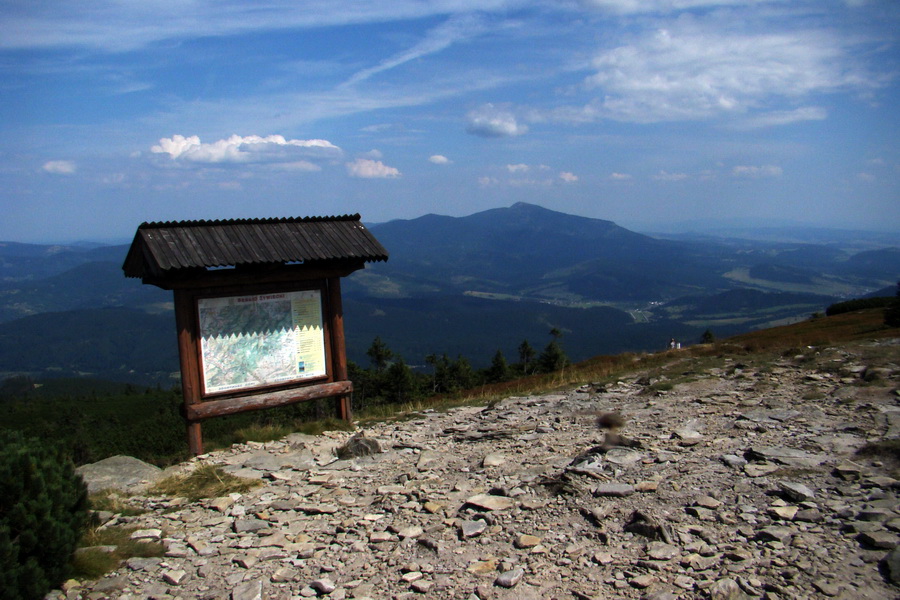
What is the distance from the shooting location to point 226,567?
22.9 ft

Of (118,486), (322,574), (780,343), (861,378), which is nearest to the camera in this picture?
(322,574)

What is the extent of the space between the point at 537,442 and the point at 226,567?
18.6ft

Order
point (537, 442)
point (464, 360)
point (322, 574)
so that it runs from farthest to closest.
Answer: point (464, 360)
point (537, 442)
point (322, 574)

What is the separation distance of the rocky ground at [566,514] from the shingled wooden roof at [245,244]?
358 cm

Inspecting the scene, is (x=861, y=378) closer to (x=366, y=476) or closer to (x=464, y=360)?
(x=366, y=476)

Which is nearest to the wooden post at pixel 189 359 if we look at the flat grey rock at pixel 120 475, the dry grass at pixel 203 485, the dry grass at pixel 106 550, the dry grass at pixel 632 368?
the flat grey rock at pixel 120 475

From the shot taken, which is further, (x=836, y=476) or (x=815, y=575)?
(x=836, y=476)

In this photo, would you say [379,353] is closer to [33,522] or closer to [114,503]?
[114,503]

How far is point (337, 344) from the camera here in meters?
14.0

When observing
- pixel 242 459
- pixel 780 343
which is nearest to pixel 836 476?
pixel 242 459

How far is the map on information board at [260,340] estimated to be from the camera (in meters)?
12.5

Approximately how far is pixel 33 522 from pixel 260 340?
23.5 ft

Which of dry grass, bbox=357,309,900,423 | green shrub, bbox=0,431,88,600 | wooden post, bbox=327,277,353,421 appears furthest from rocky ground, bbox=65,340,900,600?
dry grass, bbox=357,309,900,423

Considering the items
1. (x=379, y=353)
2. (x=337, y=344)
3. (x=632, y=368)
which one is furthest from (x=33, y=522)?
(x=379, y=353)
